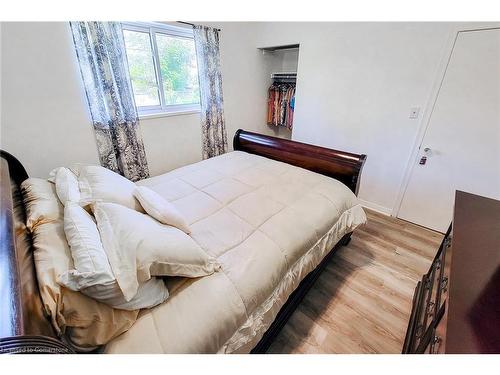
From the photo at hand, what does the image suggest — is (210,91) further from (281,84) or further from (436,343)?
(436,343)

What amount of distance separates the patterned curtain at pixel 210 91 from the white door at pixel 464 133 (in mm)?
2435

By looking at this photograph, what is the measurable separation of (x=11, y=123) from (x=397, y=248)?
11.4ft

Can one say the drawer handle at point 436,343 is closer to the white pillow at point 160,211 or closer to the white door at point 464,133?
the white pillow at point 160,211

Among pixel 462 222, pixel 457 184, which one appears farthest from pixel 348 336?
pixel 457 184

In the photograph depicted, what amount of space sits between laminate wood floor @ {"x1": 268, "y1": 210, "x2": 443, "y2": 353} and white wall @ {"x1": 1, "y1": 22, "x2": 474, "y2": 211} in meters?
0.79

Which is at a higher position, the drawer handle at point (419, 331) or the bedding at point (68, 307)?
the bedding at point (68, 307)

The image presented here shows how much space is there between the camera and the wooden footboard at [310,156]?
6.04ft

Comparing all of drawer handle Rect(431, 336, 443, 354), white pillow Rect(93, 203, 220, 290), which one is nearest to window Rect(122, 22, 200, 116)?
white pillow Rect(93, 203, 220, 290)

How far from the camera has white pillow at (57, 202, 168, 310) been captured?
0.68 metres

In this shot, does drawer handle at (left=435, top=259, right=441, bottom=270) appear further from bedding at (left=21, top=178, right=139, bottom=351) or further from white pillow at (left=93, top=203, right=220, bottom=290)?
bedding at (left=21, top=178, right=139, bottom=351)

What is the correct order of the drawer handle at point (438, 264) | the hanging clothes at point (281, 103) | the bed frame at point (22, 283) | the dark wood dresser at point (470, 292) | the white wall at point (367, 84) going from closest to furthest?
the bed frame at point (22, 283), the dark wood dresser at point (470, 292), the drawer handle at point (438, 264), the white wall at point (367, 84), the hanging clothes at point (281, 103)

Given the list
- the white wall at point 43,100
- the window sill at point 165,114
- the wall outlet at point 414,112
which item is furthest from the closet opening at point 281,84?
the white wall at point 43,100

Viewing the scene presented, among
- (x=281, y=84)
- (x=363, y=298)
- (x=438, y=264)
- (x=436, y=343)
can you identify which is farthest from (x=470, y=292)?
(x=281, y=84)
